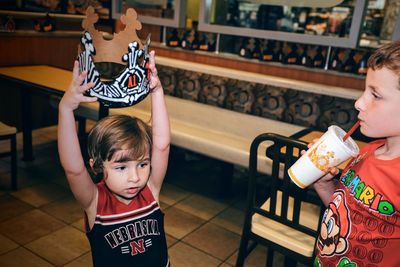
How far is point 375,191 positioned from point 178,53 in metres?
3.19

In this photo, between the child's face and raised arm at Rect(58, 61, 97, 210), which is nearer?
raised arm at Rect(58, 61, 97, 210)

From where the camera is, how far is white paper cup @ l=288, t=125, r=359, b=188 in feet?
3.89

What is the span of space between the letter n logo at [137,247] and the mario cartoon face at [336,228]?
0.60 meters

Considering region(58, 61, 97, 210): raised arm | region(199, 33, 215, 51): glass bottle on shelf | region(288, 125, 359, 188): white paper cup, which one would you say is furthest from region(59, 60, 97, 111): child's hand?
region(199, 33, 215, 51): glass bottle on shelf

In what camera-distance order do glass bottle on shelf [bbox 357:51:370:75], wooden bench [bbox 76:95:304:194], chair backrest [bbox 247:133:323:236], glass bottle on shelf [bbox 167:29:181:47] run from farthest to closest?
glass bottle on shelf [bbox 167:29:181:47], wooden bench [bbox 76:95:304:194], glass bottle on shelf [bbox 357:51:370:75], chair backrest [bbox 247:133:323:236]

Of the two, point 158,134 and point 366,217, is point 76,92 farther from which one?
point 366,217

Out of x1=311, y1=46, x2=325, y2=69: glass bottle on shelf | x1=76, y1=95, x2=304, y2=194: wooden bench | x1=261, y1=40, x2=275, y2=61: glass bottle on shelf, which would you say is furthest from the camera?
x1=261, y1=40, x2=275, y2=61: glass bottle on shelf

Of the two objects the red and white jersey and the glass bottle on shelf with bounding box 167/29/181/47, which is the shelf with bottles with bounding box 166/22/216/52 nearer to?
the glass bottle on shelf with bounding box 167/29/181/47

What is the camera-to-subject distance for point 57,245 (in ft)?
8.53

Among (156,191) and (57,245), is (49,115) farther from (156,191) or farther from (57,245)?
(156,191)

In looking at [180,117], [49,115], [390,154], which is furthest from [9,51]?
[390,154]

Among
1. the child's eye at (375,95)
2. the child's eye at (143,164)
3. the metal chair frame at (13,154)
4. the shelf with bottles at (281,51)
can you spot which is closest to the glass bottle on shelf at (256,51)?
the shelf with bottles at (281,51)

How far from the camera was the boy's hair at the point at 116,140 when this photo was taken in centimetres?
112

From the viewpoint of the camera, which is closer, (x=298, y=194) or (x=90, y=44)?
(x=90, y=44)
